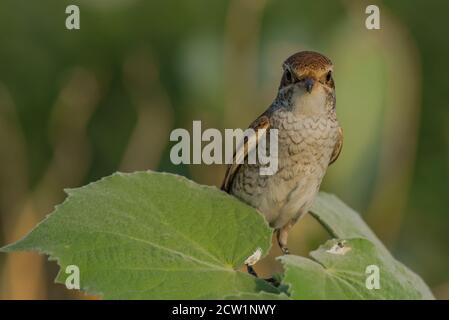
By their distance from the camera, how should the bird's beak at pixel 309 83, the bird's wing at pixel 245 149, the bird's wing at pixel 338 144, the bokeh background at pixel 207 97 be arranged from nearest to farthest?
the bird's beak at pixel 309 83 → the bird's wing at pixel 245 149 → the bird's wing at pixel 338 144 → the bokeh background at pixel 207 97

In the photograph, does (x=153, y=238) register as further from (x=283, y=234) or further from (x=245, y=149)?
(x=283, y=234)

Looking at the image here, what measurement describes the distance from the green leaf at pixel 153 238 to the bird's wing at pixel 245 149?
39.3 inches

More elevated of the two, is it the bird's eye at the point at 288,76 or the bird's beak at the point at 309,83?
the bird's eye at the point at 288,76

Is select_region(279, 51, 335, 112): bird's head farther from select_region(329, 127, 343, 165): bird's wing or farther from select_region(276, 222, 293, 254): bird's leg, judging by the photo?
select_region(276, 222, 293, 254): bird's leg

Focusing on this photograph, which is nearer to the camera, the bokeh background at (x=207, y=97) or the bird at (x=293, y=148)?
the bird at (x=293, y=148)

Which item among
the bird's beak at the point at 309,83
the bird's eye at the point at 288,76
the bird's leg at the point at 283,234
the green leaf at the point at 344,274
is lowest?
the bird's leg at the point at 283,234

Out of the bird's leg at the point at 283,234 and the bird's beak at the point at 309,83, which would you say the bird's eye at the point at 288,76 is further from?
the bird's leg at the point at 283,234

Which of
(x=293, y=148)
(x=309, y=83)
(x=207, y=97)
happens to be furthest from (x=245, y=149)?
(x=207, y=97)

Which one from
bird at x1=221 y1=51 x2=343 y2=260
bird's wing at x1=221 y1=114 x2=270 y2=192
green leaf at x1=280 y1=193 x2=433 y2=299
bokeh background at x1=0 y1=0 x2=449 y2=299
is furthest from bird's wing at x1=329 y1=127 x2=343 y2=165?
green leaf at x1=280 y1=193 x2=433 y2=299

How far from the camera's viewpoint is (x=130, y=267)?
126 centimetres

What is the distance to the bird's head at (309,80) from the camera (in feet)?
7.60

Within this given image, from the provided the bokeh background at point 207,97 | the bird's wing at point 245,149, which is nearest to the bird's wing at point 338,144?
the bird's wing at point 245,149

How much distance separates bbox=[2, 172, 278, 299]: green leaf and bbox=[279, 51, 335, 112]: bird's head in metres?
0.94
